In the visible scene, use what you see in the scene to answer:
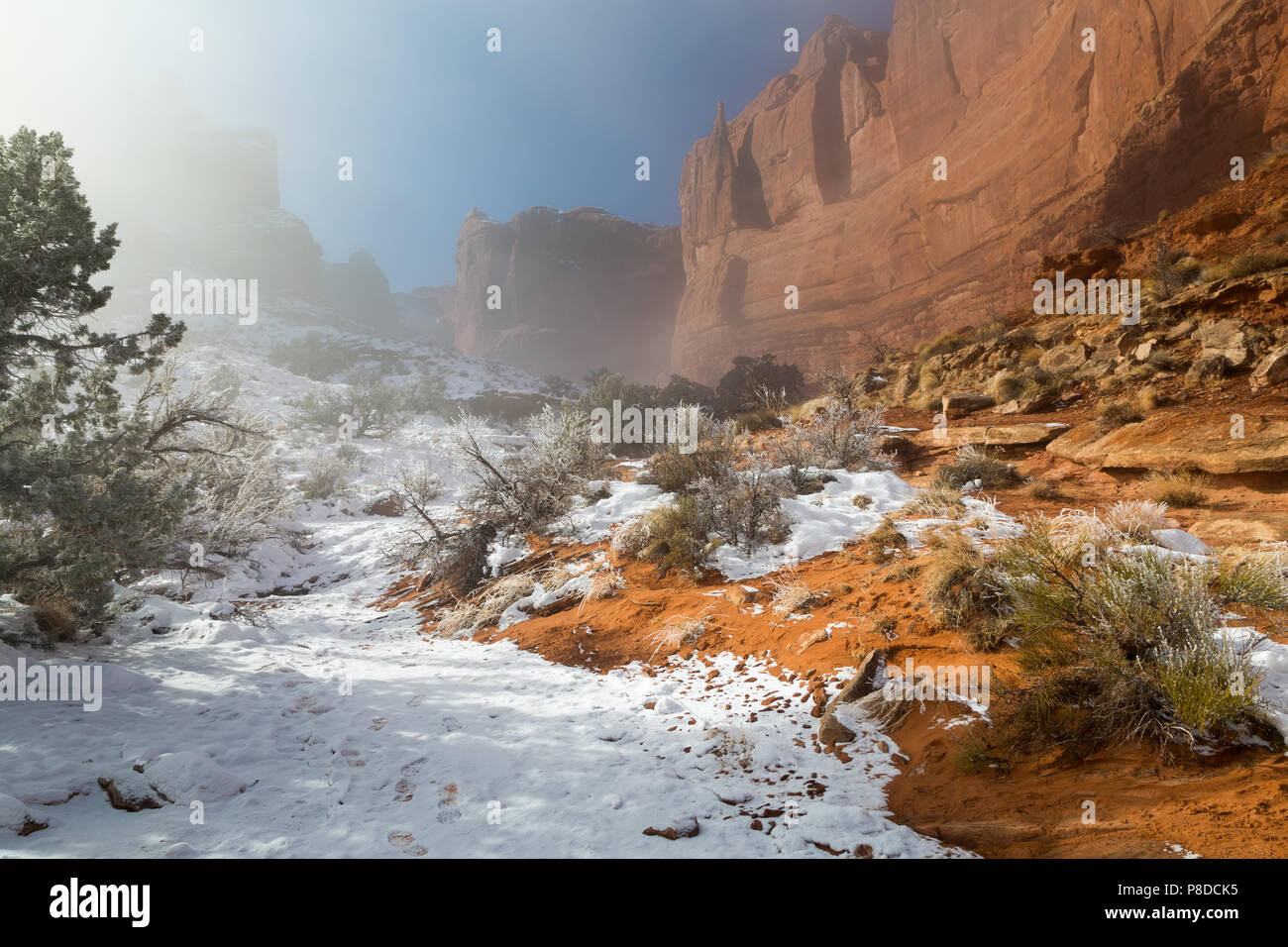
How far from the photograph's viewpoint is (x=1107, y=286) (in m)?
14.0

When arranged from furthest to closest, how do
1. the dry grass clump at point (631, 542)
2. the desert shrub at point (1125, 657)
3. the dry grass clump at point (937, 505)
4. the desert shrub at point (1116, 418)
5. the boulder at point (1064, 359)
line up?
the boulder at point (1064, 359) → the desert shrub at point (1116, 418) → the dry grass clump at point (631, 542) → the dry grass clump at point (937, 505) → the desert shrub at point (1125, 657)

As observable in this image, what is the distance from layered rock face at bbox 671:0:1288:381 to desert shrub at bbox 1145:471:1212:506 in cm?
2107

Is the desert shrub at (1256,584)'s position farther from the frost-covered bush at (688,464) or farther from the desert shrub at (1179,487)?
the frost-covered bush at (688,464)

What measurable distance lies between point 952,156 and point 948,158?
326mm

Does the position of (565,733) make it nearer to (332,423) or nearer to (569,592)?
(569,592)

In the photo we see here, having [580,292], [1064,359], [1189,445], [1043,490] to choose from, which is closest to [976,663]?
[1043,490]

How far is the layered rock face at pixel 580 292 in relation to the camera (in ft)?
238

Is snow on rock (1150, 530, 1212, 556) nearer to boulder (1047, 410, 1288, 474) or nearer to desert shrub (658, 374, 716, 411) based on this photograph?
boulder (1047, 410, 1288, 474)

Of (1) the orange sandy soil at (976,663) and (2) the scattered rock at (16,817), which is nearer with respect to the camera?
(1) the orange sandy soil at (976,663)

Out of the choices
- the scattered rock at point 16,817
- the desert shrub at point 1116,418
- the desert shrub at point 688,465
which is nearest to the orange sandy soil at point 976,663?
the desert shrub at point 1116,418

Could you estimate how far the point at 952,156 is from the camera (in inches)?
1204

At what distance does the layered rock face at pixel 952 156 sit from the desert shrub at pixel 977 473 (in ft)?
67.1

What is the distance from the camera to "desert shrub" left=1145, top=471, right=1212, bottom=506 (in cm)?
569
